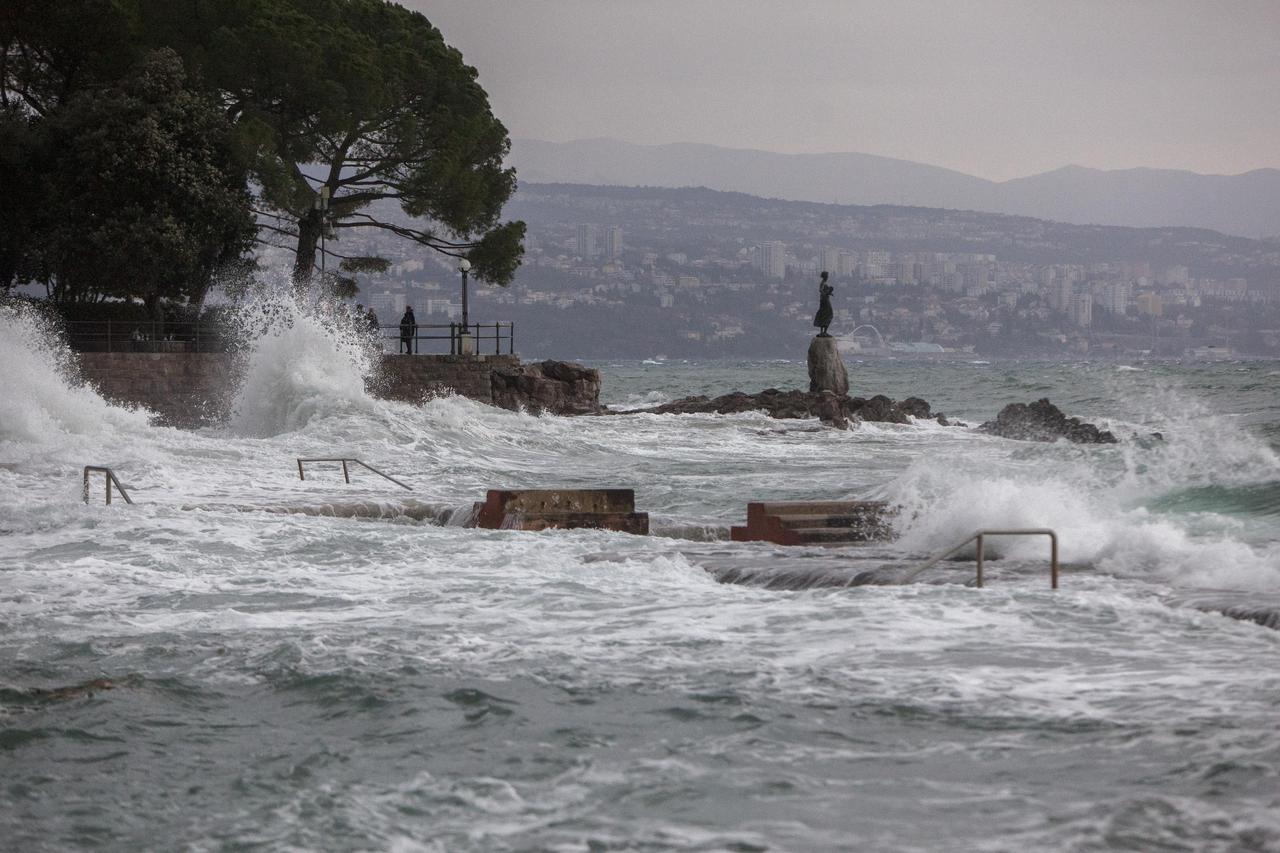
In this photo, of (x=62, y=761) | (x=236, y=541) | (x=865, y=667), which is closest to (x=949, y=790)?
(x=865, y=667)

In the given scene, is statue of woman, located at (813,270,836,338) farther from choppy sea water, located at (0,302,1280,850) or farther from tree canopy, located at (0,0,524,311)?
choppy sea water, located at (0,302,1280,850)

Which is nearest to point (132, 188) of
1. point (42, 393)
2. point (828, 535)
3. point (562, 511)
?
point (42, 393)

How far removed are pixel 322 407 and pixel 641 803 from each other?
23.8 meters

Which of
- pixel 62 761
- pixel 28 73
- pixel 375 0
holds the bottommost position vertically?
pixel 62 761

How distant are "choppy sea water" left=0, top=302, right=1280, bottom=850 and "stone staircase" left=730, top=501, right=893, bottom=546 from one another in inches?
8.9

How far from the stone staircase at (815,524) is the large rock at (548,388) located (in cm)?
2364

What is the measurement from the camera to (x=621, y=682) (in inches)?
269

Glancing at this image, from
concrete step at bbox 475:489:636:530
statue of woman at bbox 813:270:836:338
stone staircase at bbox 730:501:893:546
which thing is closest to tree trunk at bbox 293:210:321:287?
statue of woman at bbox 813:270:836:338

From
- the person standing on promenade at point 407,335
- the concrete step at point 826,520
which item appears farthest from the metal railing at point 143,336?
the concrete step at point 826,520

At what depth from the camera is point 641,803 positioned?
5105 mm

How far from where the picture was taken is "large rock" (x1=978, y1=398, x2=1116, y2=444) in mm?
33656

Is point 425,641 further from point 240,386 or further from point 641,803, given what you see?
point 240,386

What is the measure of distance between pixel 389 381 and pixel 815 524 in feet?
69.5

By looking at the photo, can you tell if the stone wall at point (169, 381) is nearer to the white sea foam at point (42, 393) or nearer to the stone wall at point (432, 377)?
the white sea foam at point (42, 393)
